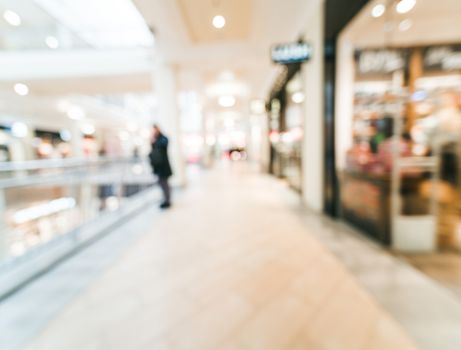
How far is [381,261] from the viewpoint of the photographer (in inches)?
86.4

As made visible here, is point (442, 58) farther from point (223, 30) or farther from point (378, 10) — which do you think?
point (223, 30)

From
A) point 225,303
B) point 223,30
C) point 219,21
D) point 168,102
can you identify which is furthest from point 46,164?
point 223,30

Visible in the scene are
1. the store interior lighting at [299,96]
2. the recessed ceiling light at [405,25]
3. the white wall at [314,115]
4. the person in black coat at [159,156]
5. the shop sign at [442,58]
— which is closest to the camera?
the recessed ceiling light at [405,25]

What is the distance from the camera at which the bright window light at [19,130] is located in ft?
14.1

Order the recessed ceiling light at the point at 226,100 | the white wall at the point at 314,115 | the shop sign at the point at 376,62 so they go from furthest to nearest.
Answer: the recessed ceiling light at the point at 226,100 → the white wall at the point at 314,115 → the shop sign at the point at 376,62

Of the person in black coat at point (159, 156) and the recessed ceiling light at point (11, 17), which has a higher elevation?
the recessed ceiling light at point (11, 17)

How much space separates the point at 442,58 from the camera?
13.4 ft

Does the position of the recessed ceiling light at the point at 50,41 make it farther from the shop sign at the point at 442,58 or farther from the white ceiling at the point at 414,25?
the shop sign at the point at 442,58

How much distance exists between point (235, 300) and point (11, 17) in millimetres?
2381

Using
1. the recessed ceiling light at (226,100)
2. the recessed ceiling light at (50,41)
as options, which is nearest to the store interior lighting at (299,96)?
the recessed ceiling light at (50,41)

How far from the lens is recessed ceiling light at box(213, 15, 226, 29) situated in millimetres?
4188

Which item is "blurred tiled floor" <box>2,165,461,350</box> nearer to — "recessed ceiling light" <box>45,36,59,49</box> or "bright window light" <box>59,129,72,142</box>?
"recessed ceiling light" <box>45,36,59,49</box>

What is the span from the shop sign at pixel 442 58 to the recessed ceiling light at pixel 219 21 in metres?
3.60

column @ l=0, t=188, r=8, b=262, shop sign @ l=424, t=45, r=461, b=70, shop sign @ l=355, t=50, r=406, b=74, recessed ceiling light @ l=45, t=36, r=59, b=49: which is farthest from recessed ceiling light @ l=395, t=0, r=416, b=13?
column @ l=0, t=188, r=8, b=262
